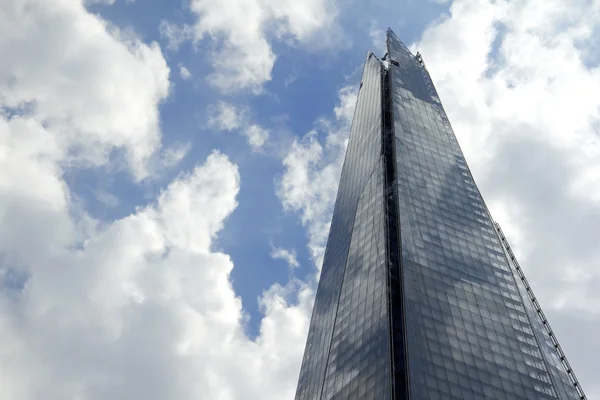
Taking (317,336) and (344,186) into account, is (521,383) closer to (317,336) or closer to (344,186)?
(317,336)

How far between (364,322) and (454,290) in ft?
50.5

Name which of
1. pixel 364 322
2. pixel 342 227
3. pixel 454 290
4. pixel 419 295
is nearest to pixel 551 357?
pixel 454 290

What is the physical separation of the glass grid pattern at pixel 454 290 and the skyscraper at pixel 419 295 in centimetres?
22

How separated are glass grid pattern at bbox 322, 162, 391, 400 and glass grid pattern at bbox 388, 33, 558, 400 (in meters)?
3.86

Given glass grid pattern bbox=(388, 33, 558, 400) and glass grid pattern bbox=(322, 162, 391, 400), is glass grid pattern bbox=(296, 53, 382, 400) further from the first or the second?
glass grid pattern bbox=(388, 33, 558, 400)

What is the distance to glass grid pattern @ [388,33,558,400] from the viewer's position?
251 ft

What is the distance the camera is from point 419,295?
88.8m

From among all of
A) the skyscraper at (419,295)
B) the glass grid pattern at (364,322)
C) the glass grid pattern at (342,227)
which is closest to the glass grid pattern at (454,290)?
the skyscraper at (419,295)

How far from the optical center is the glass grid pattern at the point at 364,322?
77312mm

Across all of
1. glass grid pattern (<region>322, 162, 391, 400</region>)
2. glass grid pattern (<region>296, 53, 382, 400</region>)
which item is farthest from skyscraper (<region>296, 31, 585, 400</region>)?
glass grid pattern (<region>296, 53, 382, 400</region>)

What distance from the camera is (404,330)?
268 feet

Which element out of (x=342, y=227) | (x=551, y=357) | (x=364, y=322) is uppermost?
(x=342, y=227)

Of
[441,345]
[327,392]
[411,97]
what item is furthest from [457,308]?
[411,97]

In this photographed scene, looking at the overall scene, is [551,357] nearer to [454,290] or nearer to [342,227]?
[454,290]
